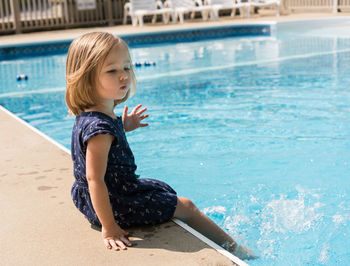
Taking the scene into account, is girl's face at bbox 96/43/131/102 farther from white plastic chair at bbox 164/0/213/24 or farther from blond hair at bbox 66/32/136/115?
white plastic chair at bbox 164/0/213/24

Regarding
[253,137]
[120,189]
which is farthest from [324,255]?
[253,137]

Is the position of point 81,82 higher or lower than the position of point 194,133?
higher

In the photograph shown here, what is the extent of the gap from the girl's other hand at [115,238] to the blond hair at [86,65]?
20.6 inches

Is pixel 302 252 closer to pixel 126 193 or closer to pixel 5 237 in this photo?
pixel 126 193

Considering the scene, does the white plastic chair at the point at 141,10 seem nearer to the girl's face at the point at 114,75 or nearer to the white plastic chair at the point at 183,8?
the white plastic chair at the point at 183,8

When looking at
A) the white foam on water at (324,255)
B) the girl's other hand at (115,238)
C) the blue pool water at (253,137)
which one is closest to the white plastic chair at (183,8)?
the blue pool water at (253,137)

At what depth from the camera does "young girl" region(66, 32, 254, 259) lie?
2000mm

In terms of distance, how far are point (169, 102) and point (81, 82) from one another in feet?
14.6

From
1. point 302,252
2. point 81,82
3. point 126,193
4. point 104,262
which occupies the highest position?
point 81,82

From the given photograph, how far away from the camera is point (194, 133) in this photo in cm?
507

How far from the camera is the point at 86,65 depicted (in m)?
2.05

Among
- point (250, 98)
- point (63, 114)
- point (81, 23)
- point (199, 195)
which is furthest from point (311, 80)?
point (81, 23)

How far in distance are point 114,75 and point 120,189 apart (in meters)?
0.47

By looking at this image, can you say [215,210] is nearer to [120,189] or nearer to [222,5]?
[120,189]
